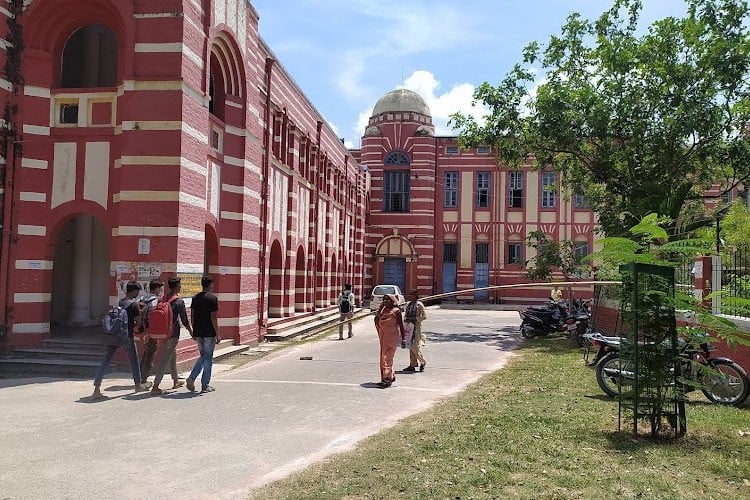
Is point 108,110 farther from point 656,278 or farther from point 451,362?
point 656,278

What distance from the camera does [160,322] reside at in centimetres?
912

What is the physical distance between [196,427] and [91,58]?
35.4 feet

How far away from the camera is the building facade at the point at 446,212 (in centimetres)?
3838

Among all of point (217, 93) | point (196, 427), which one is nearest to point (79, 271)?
point (217, 93)

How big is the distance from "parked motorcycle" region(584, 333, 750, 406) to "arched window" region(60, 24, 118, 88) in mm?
12686

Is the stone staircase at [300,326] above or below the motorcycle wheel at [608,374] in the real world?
below

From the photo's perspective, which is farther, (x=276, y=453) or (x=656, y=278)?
(x=656, y=278)

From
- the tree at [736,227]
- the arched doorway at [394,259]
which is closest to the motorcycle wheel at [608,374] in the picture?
the tree at [736,227]

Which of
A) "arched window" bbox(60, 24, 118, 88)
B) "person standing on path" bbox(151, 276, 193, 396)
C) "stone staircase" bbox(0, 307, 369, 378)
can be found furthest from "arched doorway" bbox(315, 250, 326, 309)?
"person standing on path" bbox(151, 276, 193, 396)

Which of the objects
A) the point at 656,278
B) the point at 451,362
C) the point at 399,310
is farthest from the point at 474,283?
the point at 656,278

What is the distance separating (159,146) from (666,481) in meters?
9.90

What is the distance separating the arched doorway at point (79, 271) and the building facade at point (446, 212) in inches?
964

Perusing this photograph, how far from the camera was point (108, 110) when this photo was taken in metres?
12.0

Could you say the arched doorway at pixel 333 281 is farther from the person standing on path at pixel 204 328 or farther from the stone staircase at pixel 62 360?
the person standing on path at pixel 204 328
